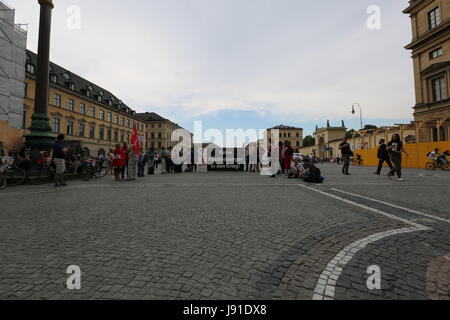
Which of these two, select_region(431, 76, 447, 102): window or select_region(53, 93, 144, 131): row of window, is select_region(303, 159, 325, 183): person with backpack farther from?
select_region(53, 93, 144, 131): row of window

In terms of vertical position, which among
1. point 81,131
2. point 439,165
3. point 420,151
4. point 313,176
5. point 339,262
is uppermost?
point 81,131

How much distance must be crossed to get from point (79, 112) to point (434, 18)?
5750 cm

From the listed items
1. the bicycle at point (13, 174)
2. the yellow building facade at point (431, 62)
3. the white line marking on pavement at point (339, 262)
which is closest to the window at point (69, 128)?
the bicycle at point (13, 174)

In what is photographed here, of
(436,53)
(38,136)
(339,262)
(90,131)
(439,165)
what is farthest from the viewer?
(90,131)

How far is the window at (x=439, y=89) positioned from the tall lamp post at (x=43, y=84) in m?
38.8

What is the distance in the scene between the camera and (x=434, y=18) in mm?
29734

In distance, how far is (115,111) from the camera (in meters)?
58.0

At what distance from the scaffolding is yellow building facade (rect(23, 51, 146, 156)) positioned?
1315cm

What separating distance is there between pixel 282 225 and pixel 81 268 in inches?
99.3

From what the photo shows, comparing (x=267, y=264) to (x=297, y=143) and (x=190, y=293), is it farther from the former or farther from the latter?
(x=297, y=143)

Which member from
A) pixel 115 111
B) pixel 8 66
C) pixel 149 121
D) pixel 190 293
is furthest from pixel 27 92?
pixel 149 121

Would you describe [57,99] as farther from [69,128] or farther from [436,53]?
[436,53]

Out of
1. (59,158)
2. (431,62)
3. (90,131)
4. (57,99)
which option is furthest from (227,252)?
(90,131)
